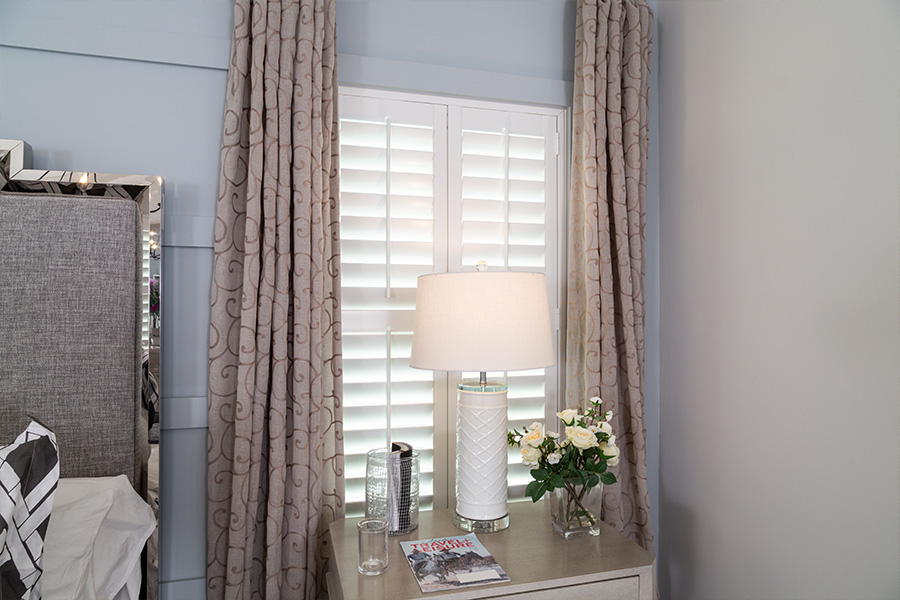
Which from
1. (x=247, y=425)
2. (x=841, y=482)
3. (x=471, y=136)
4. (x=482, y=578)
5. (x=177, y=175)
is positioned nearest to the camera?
(x=482, y=578)

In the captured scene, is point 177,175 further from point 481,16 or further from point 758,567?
point 758,567

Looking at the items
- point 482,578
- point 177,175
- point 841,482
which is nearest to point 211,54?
point 177,175

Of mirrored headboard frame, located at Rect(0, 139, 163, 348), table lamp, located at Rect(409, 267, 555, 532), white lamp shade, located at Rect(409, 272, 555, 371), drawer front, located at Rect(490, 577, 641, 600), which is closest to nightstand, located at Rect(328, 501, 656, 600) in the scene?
drawer front, located at Rect(490, 577, 641, 600)

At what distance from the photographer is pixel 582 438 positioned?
1397mm

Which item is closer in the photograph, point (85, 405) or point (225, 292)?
point (85, 405)

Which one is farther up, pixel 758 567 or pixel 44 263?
pixel 44 263

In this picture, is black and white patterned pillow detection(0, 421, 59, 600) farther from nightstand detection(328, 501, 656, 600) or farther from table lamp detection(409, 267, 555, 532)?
table lamp detection(409, 267, 555, 532)

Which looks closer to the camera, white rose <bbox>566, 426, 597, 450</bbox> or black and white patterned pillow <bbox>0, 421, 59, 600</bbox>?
black and white patterned pillow <bbox>0, 421, 59, 600</bbox>

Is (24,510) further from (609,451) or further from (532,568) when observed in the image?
(609,451)

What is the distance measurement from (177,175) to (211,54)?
0.37 meters

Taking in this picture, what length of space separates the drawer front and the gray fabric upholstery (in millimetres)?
1037

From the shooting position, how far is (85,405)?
1358mm

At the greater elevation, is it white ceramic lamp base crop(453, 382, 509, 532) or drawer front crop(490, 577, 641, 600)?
white ceramic lamp base crop(453, 382, 509, 532)

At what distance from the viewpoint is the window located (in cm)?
176
